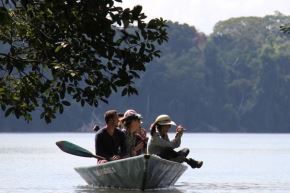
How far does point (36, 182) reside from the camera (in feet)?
74.4

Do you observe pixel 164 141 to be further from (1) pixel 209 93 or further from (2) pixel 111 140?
(1) pixel 209 93

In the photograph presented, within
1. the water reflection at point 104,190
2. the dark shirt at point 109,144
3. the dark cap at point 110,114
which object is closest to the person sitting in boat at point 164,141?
the dark shirt at point 109,144

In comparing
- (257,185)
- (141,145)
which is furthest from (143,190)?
(257,185)

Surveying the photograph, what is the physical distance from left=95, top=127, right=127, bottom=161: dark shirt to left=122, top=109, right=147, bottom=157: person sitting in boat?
14 cm

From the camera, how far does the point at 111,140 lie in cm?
1717

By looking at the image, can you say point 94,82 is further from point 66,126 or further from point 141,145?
point 66,126

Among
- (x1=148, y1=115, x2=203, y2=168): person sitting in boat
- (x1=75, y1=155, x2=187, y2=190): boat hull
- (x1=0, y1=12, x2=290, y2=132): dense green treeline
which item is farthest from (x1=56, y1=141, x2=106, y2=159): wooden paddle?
(x1=0, y1=12, x2=290, y2=132): dense green treeline

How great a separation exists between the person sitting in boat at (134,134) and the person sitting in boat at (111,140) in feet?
0.44

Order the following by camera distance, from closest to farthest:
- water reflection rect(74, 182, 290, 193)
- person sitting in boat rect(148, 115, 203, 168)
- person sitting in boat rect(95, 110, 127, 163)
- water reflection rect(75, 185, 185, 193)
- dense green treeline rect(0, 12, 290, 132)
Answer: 1. person sitting in boat rect(95, 110, 127, 163)
2. person sitting in boat rect(148, 115, 203, 168)
3. water reflection rect(75, 185, 185, 193)
4. water reflection rect(74, 182, 290, 193)
5. dense green treeline rect(0, 12, 290, 132)

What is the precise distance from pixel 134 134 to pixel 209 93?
299 ft

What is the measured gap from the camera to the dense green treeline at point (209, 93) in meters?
105

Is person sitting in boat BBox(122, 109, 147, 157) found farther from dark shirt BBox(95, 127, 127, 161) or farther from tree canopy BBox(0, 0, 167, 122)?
tree canopy BBox(0, 0, 167, 122)

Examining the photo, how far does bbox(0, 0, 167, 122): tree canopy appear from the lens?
9.42 m

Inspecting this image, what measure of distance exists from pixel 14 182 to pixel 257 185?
4807 millimetres
